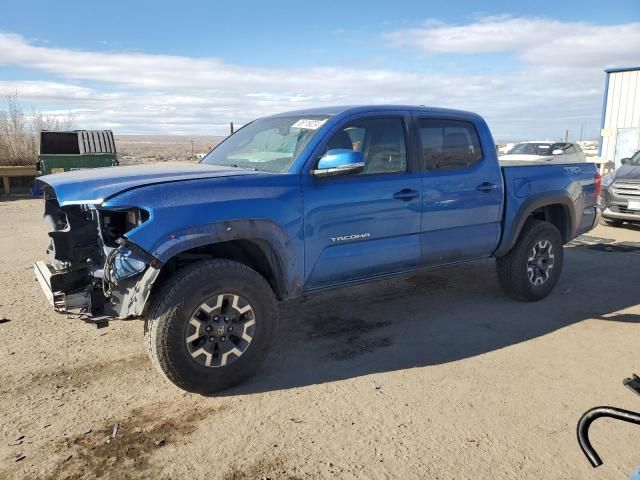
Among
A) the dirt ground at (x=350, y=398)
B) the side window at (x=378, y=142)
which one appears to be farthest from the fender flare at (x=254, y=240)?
the side window at (x=378, y=142)

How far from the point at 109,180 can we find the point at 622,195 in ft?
32.8

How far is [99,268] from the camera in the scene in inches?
140

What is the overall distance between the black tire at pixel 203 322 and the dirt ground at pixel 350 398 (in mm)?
164

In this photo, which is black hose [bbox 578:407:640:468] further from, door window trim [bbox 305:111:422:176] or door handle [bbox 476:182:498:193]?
door handle [bbox 476:182:498:193]

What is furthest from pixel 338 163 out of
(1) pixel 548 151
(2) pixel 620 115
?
(2) pixel 620 115

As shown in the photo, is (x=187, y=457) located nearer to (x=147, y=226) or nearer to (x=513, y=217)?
(x=147, y=226)

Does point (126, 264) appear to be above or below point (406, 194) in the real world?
below

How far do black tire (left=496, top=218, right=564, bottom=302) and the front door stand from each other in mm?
1433

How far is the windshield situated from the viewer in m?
4.19

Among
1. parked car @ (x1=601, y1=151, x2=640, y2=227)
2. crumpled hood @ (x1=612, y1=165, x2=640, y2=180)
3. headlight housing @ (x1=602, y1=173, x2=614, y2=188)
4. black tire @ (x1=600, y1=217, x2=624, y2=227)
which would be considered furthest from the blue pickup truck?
black tire @ (x1=600, y1=217, x2=624, y2=227)

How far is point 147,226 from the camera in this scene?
3.26m

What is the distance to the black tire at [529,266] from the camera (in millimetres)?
5492

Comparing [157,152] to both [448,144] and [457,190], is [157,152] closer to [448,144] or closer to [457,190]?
[448,144]

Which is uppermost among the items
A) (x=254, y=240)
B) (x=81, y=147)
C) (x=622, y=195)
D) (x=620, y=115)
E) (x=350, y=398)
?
(x=620, y=115)
